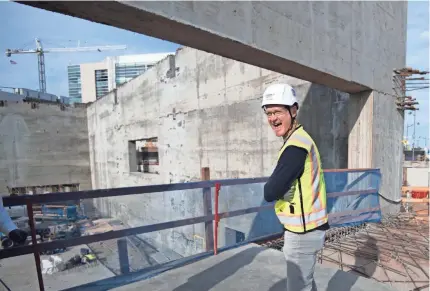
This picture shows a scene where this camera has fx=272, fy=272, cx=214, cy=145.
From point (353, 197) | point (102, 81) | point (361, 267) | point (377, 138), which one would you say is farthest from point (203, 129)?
point (102, 81)

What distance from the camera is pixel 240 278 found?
3129mm

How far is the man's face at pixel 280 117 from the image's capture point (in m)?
1.86

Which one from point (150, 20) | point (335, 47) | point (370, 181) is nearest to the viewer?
point (150, 20)

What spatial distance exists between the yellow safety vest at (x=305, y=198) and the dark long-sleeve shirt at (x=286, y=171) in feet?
0.18

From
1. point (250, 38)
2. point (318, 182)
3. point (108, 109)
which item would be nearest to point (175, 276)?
point (318, 182)

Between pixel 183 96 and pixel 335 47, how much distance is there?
9.45 m

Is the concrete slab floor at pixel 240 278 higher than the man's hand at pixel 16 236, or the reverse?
the man's hand at pixel 16 236

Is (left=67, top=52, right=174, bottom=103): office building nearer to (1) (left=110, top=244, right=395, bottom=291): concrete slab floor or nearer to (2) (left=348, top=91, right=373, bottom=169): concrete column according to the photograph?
(2) (left=348, top=91, right=373, bottom=169): concrete column

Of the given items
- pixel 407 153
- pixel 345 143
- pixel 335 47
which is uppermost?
pixel 335 47

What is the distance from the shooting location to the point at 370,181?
21.2ft

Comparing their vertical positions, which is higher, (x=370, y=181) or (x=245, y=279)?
(x=370, y=181)

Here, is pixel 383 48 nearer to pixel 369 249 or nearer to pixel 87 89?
pixel 369 249

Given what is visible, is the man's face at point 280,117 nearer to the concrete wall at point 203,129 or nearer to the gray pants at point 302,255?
the gray pants at point 302,255

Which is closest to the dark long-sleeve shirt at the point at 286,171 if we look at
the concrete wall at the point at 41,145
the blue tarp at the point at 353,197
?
the blue tarp at the point at 353,197
